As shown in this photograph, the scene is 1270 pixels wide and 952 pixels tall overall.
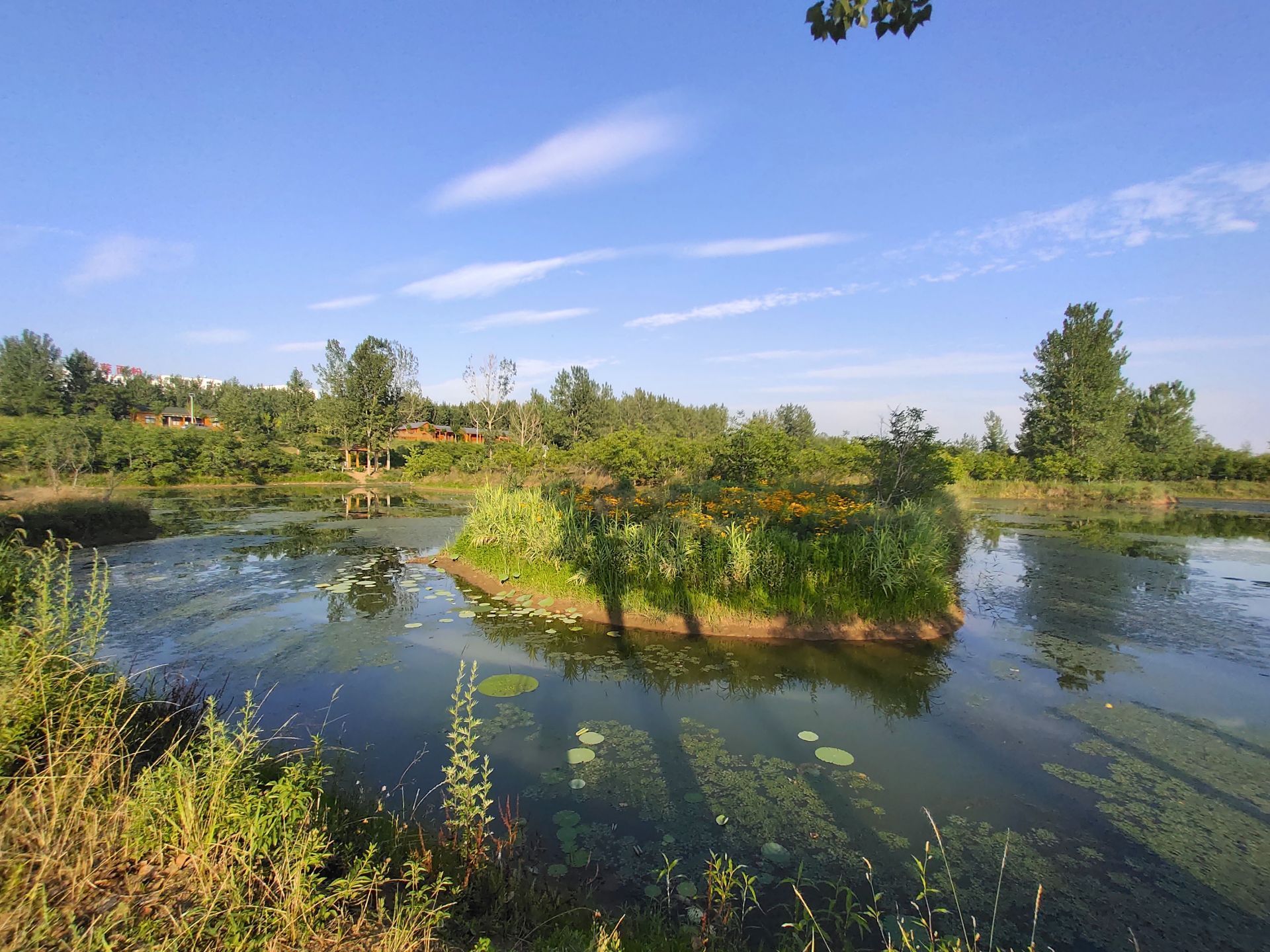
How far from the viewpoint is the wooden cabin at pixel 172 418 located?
54281 millimetres

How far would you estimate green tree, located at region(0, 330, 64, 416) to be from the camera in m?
43.9

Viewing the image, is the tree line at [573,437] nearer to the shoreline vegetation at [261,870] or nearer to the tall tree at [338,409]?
the tall tree at [338,409]

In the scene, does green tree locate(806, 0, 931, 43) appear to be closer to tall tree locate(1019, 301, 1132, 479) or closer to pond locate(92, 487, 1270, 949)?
pond locate(92, 487, 1270, 949)

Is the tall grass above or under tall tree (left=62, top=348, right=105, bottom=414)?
under

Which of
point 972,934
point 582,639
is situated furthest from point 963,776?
point 582,639

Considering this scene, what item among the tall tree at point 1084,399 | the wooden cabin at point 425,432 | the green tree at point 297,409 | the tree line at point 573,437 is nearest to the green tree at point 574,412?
the tree line at point 573,437

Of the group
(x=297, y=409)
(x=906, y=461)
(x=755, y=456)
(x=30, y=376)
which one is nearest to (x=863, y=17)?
(x=906, y=461)

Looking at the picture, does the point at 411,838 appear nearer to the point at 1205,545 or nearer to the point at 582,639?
the point at 582,639

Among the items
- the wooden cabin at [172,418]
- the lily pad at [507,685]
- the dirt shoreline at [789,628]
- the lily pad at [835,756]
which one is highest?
the wooden cabin at [172,418]

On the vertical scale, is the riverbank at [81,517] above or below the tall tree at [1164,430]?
below

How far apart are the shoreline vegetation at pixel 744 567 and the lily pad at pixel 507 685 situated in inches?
92.7

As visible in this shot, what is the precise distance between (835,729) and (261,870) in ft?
15.0

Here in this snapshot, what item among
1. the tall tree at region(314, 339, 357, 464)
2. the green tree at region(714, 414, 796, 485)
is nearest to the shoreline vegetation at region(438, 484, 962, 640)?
the green tree at region(714, 414, 796, 485)

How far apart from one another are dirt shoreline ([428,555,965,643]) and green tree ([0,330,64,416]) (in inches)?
2180
